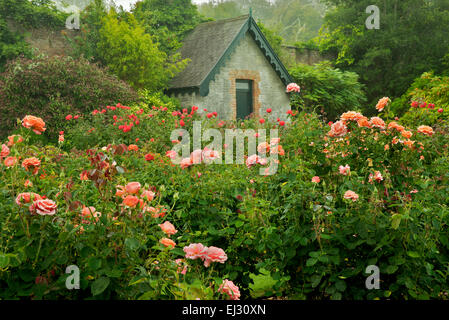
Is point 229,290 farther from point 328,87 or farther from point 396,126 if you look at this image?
point 328,87

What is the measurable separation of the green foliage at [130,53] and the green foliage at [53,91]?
1.83 m

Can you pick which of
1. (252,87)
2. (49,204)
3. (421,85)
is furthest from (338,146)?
(421,85)

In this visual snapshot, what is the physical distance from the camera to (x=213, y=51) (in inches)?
596

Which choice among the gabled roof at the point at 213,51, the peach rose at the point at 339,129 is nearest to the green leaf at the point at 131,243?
the peach rose at the point at 339,129

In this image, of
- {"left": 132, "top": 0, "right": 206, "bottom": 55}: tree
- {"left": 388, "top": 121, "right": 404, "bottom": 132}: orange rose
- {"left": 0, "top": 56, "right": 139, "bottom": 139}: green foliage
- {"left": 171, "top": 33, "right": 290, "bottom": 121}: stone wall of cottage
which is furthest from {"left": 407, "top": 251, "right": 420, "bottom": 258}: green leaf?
{"left": 132, "top": 0, "right": 206, "bottom": 55}: tree

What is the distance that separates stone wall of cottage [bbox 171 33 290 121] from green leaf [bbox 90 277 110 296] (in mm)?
12258

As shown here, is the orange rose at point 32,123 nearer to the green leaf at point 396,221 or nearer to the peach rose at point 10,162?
the peach rose at point 10,162

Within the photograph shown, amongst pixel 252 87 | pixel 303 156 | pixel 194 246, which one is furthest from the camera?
pixel 252 87

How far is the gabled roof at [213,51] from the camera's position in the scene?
1436 centimetres

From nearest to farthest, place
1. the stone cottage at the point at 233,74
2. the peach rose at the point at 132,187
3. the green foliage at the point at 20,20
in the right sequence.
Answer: the peach rose at the point at 132,187 < the green foliage at the point at 20,20 < the stone cottage at the point at 233,74

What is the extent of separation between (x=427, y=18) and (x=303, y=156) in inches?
689

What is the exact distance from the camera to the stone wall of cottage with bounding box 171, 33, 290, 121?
14.6 m

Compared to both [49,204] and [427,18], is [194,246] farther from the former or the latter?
[427,18]
